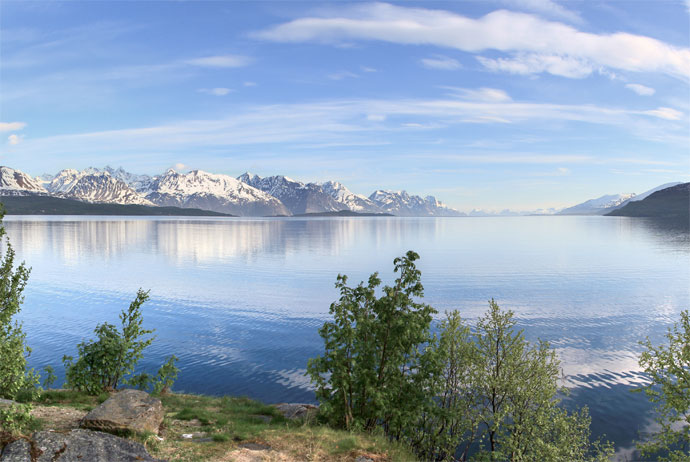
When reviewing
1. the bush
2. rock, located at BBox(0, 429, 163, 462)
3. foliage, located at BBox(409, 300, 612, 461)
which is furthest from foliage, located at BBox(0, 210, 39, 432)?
foliage, located at BBox(409, 300, 612, 461)

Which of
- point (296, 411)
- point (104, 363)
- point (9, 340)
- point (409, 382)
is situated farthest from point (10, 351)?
point (409, 382)

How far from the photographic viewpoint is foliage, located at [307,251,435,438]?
23656mm

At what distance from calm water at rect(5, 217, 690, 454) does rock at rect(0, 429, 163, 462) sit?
21110 mm

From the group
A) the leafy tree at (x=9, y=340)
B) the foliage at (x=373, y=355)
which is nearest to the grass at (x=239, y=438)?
the foliage at (x=373, y=355)

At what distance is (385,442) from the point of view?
22.2 metres

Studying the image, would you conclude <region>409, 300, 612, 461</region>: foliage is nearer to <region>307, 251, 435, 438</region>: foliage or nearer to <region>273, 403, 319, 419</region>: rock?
<region>307, 251, 435, 438</region>: foliage

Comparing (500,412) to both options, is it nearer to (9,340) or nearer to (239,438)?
(239,438)

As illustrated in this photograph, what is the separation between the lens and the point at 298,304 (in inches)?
2931

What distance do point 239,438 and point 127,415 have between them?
536 centimetres

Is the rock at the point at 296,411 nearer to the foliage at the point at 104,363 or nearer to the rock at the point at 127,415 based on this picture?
the rock at the point at 127,415

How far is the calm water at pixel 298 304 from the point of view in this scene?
42.6 meters

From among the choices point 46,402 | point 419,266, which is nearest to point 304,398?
point 46,402

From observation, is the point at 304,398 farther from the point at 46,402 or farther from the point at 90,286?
the point at 90,286

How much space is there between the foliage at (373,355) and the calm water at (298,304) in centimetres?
1436
